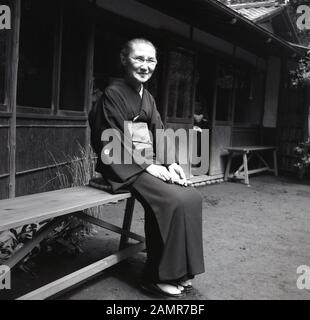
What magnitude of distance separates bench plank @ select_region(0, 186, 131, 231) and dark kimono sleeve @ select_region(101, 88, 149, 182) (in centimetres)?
19

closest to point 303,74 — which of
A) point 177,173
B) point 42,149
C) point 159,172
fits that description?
point 42,149

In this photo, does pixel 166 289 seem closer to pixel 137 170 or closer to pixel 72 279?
pixel 72 279

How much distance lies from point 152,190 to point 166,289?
69 cm

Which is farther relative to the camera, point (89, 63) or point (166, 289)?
point (89, 63)

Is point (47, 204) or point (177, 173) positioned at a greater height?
point (177, 173)

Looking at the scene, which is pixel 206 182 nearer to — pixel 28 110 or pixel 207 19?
pixel 207 19

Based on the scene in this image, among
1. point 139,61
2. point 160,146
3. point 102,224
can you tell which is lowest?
point 102,224

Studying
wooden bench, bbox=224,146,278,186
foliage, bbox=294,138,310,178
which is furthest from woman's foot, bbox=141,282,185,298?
foliage, bbox=294,138,310,178

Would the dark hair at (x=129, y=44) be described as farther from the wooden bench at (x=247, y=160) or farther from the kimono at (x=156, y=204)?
the wooden bench at (x=247, y=160)

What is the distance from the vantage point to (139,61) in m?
2.93

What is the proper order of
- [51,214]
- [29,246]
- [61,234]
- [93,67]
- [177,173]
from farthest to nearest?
[93,67]
[61,234]
[177,173]
[29,246]
[51,214]

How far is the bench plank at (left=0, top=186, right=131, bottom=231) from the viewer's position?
6.63 ft

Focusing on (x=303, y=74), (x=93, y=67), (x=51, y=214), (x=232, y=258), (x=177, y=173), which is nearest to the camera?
(x=51, y=214)

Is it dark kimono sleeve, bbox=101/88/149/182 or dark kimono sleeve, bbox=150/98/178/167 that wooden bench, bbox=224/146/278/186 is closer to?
dark kimono sleeve, bbox=150/98/178/167
